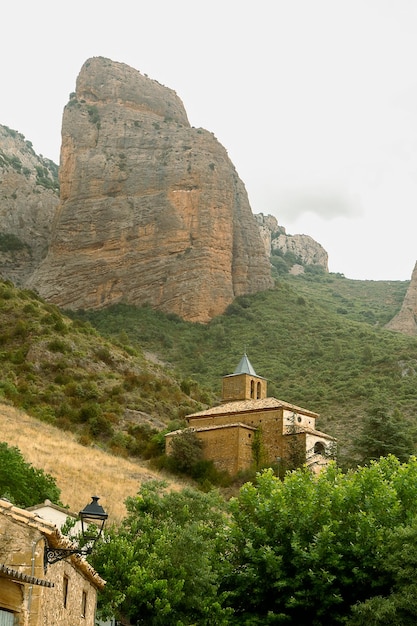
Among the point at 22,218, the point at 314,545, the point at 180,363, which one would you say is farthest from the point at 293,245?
the point at 314,545

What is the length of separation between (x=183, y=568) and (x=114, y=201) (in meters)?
75.1

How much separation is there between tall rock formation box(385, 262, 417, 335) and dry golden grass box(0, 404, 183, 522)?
60727 mm

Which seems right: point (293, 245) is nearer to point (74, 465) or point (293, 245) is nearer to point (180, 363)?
point (180, 363)

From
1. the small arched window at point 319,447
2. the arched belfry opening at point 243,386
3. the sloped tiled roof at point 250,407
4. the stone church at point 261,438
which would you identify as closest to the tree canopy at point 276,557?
the stone church at point 261,438

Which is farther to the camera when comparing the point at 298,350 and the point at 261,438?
the point at 298,350

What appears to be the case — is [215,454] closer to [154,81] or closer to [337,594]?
[337,594]

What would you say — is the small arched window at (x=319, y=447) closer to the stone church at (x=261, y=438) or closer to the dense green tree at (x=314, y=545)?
the stone church at (x=261, y=438)

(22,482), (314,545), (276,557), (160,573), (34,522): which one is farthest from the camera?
(22,482)

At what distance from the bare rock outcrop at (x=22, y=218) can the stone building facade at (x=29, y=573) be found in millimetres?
78641

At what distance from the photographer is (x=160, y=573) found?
17812mm

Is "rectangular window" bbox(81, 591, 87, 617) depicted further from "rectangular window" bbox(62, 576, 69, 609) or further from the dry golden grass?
the dry golden grass

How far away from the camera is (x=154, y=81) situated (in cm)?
10581

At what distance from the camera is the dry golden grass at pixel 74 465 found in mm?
27984

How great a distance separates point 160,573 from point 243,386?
3209 centimetres
